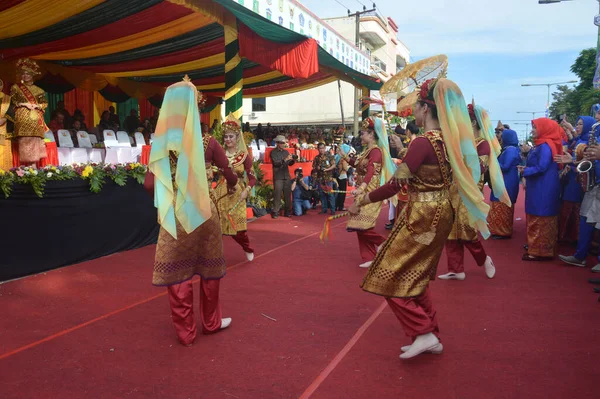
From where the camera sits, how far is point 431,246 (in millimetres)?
2988

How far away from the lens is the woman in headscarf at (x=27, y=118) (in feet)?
23.0

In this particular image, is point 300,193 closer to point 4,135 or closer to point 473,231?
point 4,135

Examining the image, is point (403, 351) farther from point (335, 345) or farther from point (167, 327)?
point (167, 327)

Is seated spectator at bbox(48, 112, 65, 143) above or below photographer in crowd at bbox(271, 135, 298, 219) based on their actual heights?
above

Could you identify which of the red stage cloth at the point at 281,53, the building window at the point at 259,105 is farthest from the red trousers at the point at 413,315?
the building window at the point at 259,105

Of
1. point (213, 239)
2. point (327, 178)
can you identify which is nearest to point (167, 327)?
point (213, 239)

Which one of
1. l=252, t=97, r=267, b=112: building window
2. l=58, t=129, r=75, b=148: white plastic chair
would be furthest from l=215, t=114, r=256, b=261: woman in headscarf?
l=252, t=97, r=267, b=112: building window

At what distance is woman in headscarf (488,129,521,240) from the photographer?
7500 millimetres

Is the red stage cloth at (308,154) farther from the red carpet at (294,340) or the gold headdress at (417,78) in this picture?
Result: the red carpet at (294,340)

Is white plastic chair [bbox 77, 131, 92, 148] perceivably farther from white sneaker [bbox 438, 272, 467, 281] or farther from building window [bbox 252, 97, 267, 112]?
building window [bbox 252, 97, 267, 112]

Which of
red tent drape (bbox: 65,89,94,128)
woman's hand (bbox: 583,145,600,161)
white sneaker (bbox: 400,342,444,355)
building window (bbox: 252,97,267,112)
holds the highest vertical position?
building window (bbox: 252,97,267,112)

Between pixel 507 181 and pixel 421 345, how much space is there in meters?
5.50

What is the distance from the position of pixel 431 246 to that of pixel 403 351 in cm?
76

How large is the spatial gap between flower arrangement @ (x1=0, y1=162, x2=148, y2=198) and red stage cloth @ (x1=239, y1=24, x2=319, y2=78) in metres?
2.90
